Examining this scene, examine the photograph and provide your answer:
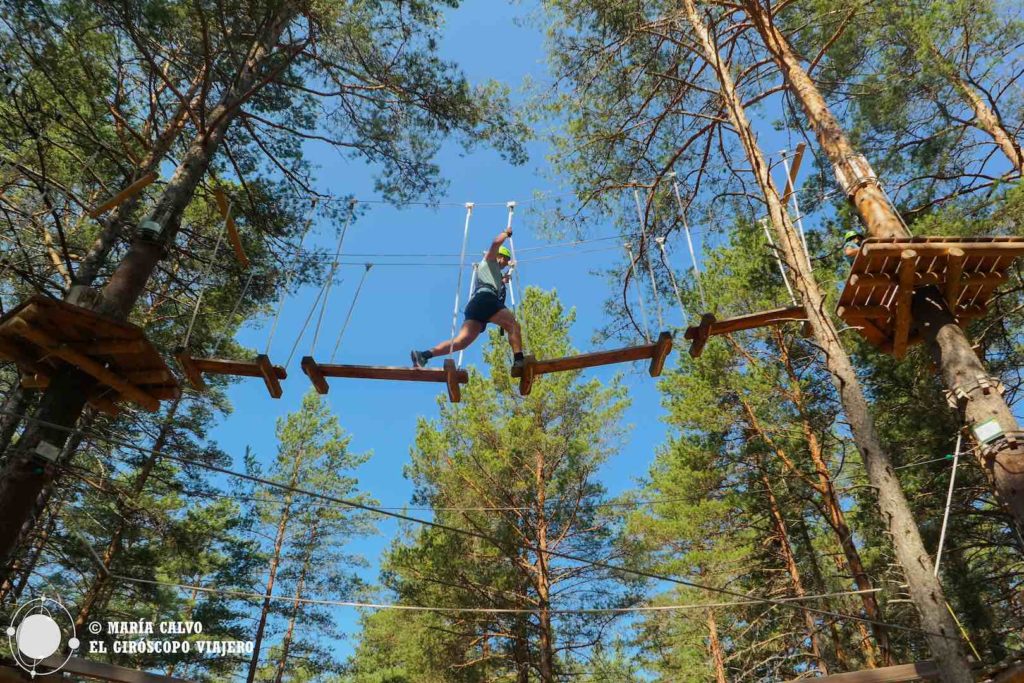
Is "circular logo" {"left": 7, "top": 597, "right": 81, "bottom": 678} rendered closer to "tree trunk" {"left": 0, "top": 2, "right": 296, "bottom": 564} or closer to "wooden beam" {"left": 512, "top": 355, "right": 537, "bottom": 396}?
"tree trunk" {"left": 0, "top": 2, "right": 296, "bottom": 564}

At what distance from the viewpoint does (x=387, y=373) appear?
4.74m

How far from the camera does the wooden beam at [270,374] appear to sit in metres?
4.55

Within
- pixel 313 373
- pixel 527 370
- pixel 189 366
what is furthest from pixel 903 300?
Result: pixel 189 366

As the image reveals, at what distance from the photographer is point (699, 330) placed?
15.4 feet

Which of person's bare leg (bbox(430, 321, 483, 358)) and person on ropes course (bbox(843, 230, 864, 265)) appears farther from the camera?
person's bare leg (bbox(430, 321, 483, 358))

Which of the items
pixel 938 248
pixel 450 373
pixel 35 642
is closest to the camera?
pixel 938 248

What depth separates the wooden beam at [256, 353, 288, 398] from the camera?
14.9ft

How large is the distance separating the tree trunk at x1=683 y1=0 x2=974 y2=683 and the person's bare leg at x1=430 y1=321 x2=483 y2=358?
2550 millimetres

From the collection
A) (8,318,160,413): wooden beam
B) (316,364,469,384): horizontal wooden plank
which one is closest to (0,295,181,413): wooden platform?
(8,318,160,413): wooden beam

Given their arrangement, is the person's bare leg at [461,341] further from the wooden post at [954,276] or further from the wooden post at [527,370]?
the wooden post at [954,276]

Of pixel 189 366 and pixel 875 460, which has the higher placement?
Answer: pixel 189 366

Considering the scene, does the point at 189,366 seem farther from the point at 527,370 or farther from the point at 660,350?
the point at 660,350

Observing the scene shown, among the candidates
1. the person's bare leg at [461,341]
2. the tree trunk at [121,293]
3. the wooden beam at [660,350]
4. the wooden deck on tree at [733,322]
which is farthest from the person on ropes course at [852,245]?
the tree trunk at [121,293]

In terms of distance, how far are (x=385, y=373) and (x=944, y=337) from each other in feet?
13.0
